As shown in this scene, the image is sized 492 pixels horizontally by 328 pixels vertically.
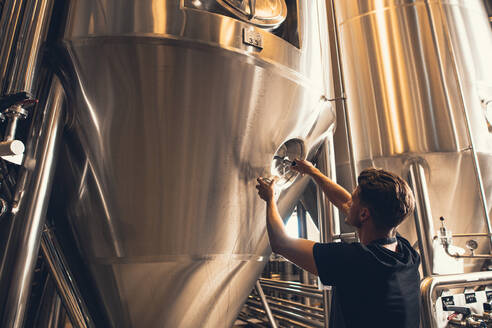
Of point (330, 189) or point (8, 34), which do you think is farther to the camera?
point (330, 189)

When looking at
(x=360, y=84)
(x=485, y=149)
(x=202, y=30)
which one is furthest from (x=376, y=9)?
(x=202, y=30)

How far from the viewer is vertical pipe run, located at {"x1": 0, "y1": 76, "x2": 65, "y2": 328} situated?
1.15 meters

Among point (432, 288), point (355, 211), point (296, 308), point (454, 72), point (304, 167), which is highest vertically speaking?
point (454, 72)

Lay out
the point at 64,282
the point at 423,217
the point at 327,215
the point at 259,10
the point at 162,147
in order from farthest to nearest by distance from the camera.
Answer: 1. the point at 423,217
2. the point at 327,215
3. the point at 259,10
4. the point at 64,282
5. the point at 162,147

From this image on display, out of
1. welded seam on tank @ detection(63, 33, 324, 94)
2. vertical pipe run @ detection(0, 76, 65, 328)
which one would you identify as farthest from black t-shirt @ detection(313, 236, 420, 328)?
vertical pipe run @ detection(0, 76, 65, 328)

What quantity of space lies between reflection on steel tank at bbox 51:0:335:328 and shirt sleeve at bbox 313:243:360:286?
19.8 inches

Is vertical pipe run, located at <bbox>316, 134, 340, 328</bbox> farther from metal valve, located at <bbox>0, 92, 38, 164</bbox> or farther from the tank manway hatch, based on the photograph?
metal valve, located at <bbox>0, 92, 38, 164</bbox>

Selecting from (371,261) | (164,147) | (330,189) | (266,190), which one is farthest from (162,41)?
(371,261)

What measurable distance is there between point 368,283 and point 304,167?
0.69m

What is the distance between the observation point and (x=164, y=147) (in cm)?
135

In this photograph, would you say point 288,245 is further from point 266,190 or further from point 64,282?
point 64,282

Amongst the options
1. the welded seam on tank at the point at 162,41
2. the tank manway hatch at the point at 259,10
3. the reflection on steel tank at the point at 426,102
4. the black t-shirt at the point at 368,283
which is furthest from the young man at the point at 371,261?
the reflection on steel tank at the point at 426,102

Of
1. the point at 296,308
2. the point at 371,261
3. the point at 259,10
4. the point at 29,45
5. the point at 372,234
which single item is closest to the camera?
the point at 371,261

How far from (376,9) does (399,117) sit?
34.3 inches
